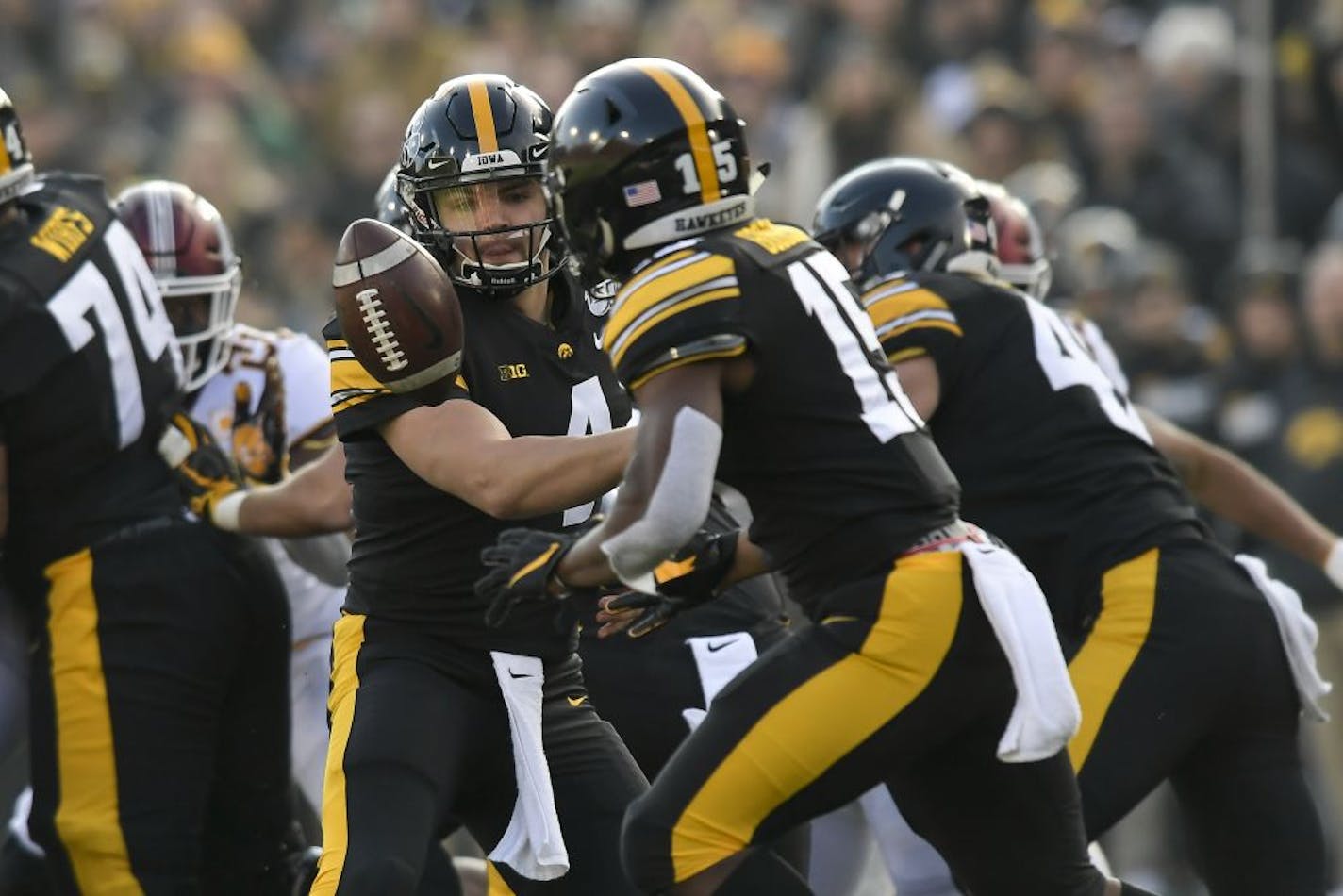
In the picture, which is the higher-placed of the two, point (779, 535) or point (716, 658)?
point (779, 535)

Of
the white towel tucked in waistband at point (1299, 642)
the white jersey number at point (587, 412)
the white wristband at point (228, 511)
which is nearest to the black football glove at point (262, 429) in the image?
the white wristband at point (228, 511)

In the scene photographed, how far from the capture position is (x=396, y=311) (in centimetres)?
418

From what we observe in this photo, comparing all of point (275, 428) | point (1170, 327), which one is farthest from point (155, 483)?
point (1170, 327)

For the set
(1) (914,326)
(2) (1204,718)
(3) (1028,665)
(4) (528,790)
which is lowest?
(2) (1204,718)

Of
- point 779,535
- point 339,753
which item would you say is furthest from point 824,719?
point 339,753

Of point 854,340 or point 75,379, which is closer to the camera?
point 854,340

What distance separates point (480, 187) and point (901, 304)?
960 mm

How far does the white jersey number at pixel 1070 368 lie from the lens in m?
5.11

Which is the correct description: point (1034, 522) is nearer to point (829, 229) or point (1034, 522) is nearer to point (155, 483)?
point (829, 229)

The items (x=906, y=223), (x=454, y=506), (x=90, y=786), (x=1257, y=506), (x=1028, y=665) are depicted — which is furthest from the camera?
(x=1257, y=506)

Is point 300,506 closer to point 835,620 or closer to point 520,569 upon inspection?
point 520,569

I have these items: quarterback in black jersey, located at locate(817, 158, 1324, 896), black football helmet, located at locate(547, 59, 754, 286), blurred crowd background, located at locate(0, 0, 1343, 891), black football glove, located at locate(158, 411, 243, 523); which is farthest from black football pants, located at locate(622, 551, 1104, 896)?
blurred crowd background, located at locate(0, 0, 1343, 891)

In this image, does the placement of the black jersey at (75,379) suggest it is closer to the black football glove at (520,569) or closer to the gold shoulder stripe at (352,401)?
the gold shoulder stripe at (352,401)

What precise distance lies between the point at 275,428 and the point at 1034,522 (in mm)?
2061
